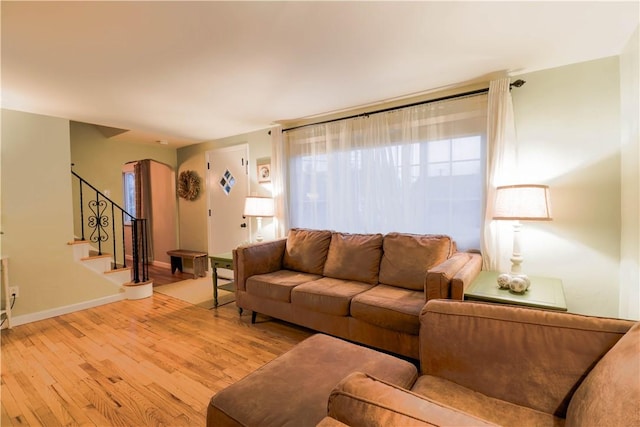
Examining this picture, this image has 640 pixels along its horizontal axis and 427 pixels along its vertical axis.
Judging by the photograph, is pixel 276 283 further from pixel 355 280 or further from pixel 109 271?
pixel 109 271

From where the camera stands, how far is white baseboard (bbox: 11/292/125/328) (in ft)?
10.0

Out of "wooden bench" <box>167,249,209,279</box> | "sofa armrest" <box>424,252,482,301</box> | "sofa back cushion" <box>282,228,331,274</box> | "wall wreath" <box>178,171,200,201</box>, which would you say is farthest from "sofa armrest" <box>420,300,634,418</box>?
"wall wreath" <box>178,171,200,201</box>

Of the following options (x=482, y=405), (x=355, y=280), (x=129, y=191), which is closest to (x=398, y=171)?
(x=355, y=280)

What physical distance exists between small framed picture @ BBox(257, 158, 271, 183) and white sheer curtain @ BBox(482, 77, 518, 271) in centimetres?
267

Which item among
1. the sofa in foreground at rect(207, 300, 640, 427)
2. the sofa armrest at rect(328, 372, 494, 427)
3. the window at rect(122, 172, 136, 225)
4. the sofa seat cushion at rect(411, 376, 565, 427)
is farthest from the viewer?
the window at rect(122, 172, 136, 225)

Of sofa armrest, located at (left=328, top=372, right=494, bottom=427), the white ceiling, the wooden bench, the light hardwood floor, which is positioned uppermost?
the white ceiling

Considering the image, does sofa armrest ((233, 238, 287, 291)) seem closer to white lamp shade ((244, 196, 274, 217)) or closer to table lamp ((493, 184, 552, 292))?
white lamp shade ((244, 196, 274, 217))

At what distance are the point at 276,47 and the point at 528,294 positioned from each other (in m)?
2.32

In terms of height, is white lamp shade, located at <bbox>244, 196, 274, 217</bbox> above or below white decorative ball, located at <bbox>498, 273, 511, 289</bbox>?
above

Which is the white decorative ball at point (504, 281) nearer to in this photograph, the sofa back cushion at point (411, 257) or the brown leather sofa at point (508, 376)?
the sofa back cushion at point (411, 257)

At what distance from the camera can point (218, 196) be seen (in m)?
4.77

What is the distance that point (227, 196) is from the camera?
466cm

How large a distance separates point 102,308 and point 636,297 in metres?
4.90

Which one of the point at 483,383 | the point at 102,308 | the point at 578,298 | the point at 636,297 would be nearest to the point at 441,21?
the point at 483,383
